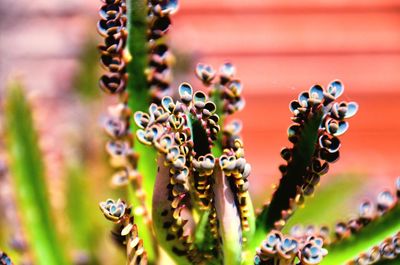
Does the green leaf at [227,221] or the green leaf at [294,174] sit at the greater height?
the green leaf at [294,174]

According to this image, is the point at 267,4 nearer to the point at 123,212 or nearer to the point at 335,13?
the point at 335,13

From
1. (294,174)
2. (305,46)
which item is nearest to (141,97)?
(294,174)

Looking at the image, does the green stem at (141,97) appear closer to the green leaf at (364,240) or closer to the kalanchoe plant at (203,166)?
the kalanchoe plant at (203,166)

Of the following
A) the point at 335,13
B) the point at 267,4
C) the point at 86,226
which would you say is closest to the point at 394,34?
the point at 335,13

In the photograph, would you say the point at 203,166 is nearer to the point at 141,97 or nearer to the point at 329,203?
the point at 141,97

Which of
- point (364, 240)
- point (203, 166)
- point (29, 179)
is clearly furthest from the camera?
point (29, 179)


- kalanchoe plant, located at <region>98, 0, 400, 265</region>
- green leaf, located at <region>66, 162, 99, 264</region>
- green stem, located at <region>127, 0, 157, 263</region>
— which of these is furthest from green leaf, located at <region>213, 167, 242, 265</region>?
green leaf, located at <region>66, 162, 99, 264</region>


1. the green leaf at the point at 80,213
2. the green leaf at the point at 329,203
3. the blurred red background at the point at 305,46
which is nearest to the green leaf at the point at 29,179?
the green leaf at the point at 80,213
